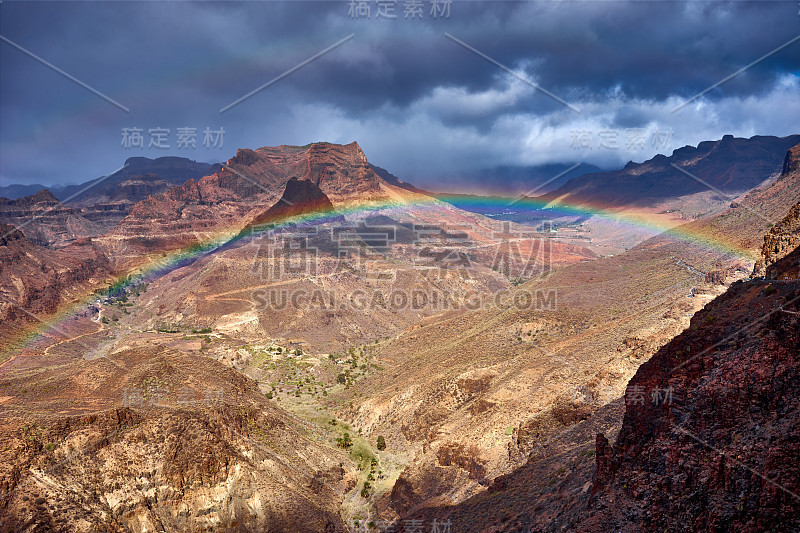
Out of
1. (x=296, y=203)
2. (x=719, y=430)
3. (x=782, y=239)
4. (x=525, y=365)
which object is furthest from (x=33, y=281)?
(x=782, y=239)

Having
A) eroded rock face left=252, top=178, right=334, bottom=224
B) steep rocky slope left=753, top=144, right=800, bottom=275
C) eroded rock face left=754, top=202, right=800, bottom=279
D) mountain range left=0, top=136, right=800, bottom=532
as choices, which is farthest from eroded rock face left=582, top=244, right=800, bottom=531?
eroded rock face left=252, top=178, right=334, bottom=224

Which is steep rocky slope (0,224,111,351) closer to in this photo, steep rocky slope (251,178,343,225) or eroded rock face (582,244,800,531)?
steep rocky slope (251,178,343,225)

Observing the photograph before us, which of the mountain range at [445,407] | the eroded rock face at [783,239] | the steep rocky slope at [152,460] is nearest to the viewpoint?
the mountain range at [445,407]

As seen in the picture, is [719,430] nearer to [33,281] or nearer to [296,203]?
[33,281]

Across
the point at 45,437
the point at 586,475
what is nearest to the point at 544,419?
the point at 586,475

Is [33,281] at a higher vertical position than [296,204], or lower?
lower

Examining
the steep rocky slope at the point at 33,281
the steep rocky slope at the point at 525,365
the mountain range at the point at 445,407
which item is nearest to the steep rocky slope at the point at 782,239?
the mountain range at the point at 445,407

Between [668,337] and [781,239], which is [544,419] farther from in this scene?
[781,239]

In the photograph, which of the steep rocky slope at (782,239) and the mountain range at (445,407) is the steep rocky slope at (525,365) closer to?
the mountain range at (445,407)
